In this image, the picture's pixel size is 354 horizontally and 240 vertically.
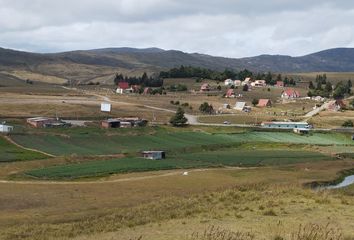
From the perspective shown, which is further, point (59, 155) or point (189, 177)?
point (59, 155)

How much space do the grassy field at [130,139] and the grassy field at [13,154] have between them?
2.38 meters

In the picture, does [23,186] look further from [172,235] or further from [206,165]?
[172,235]

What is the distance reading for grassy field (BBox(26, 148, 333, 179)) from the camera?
2366 inches

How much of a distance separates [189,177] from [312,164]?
21.5m

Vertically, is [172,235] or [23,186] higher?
[172,235]

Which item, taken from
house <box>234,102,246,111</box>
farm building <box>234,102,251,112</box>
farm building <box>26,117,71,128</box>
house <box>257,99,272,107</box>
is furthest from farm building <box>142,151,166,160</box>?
house <box>257,99,272,107</box>

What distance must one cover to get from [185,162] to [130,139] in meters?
21.2

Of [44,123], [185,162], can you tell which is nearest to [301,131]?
[185,162]

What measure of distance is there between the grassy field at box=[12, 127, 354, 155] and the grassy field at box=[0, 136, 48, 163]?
93.6 inches

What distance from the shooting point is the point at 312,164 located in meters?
72.6

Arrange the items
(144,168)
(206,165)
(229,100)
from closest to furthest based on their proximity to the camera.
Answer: (144,168), (206,165), (229,100)

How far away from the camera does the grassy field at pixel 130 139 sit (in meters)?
79.8

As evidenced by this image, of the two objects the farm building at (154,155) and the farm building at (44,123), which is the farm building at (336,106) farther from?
the farm building at (154,155)

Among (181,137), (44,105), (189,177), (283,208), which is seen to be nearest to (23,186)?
(189,177)
